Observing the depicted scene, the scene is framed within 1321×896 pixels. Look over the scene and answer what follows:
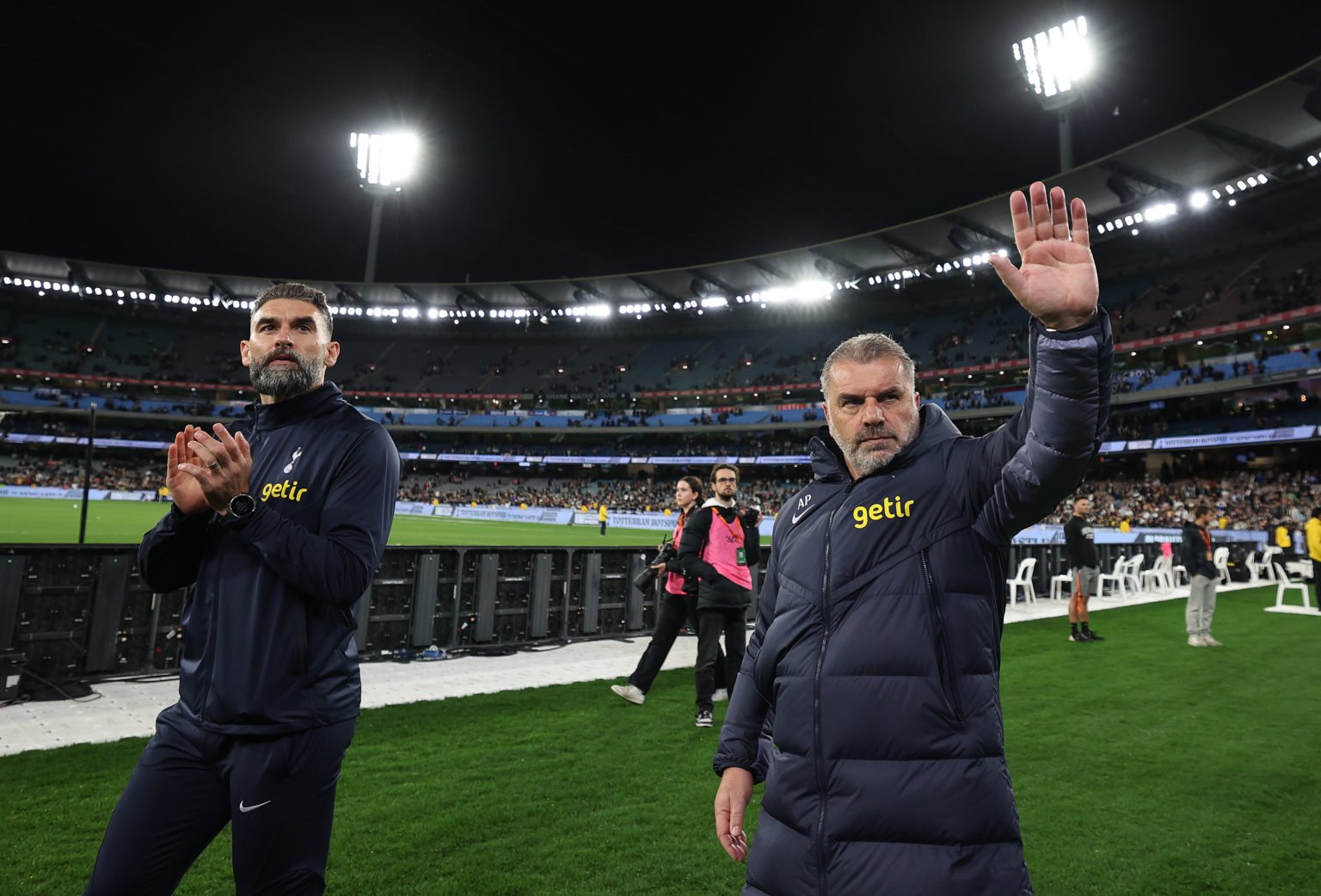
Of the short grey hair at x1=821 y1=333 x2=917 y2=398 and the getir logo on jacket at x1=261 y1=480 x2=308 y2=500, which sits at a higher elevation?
the short grey hair at x1=821 y1=333 x2=917 y2=398

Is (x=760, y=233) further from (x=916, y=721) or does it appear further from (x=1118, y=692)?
(x=916, y=721)

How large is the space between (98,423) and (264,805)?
80439 millimetres

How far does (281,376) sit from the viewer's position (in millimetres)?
2223

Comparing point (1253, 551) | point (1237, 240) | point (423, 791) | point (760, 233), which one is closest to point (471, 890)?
point (423, 791)

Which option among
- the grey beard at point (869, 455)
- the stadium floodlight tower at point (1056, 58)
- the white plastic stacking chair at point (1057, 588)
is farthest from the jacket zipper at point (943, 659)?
the stadium floodlight tower at point (1056, 58)

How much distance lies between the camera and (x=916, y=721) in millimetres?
1665

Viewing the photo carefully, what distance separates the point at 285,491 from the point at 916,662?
180 cm

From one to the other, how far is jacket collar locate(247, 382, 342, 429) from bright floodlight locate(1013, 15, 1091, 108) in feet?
138

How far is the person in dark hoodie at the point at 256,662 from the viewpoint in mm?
1827

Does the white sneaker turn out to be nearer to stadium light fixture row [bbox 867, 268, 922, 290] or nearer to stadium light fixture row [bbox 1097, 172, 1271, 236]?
stadium light fixture row [bbox 1097, 172, 1271, 236]

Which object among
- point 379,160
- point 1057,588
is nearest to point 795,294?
point 379,160

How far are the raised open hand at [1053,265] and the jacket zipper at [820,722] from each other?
0.68m

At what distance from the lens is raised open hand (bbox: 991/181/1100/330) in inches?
63.3

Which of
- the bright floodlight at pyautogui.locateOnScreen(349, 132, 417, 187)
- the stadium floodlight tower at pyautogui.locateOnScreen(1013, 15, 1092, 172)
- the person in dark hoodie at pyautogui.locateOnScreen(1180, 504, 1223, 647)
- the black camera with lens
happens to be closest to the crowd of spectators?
the person in dark hoodie at pyautogui.locateOnScreen(1180, 504, 1223, 647)
